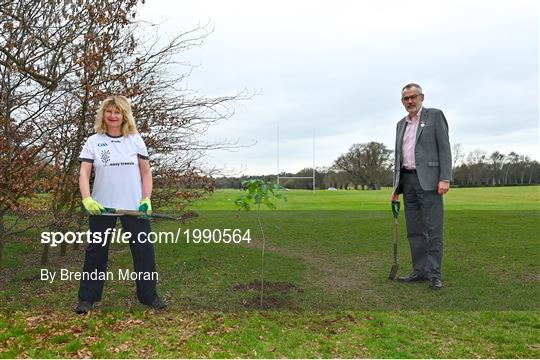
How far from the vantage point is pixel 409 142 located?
584 centimetres

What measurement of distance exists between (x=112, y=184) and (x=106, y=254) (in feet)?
2.45

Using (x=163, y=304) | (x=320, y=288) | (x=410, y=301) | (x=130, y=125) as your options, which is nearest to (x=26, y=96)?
(x=130, y=125)

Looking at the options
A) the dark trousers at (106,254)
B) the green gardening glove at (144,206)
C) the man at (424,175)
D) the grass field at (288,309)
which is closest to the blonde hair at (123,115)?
the green gardening glove at (144,206)

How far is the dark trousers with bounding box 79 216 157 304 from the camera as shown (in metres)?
4.33

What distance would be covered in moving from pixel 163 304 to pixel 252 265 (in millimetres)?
2358

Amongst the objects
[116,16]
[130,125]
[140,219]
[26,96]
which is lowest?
[140,219]

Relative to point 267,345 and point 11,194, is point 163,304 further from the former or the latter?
point 11,194

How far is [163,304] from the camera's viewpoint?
15.4 ft

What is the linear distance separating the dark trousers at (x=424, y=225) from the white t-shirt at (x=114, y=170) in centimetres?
345

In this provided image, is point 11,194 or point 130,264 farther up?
point 11,194

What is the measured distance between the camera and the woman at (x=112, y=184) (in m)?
4.20

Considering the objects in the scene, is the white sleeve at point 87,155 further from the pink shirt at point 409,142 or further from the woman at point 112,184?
the pink shirt at point 409,142

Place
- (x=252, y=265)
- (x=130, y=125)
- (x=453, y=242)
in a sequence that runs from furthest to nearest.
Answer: (x=453, y=242) → (x=252, y=265) → (x=130, y=125)

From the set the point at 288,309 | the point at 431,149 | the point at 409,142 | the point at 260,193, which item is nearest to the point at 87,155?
the point at 260,193
